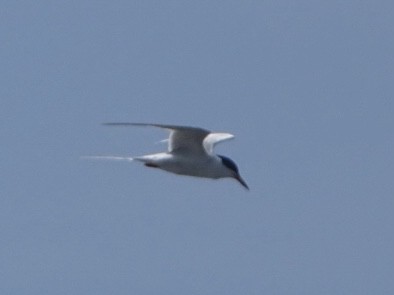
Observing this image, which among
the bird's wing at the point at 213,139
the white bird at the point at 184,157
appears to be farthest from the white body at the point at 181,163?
the bird's wing at the point at 213,139

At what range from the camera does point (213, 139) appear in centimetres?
3095

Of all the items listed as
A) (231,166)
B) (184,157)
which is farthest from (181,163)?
(231,166)

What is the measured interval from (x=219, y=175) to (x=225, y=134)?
124 centimetres

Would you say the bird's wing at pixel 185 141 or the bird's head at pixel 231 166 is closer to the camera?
the bird's wing at pixel 185 141

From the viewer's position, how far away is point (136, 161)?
28.9m

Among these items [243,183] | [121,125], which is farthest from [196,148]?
[121,125]

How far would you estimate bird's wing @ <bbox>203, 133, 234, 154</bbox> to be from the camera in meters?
30.5

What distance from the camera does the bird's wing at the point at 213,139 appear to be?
100 ft

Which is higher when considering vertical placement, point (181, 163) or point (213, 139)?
point (213, 139)

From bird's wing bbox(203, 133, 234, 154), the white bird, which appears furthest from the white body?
bird's wing bbox(203, 133, 234, 154)

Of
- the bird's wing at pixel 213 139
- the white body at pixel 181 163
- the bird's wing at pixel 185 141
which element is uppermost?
the bird's wing at pixel 213 139

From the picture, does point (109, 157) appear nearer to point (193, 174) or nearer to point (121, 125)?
point (193, 174)

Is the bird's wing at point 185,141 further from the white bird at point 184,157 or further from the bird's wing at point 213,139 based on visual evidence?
the bird's wing at point 213,139

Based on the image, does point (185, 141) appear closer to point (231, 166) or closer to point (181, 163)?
point (181, 163)
